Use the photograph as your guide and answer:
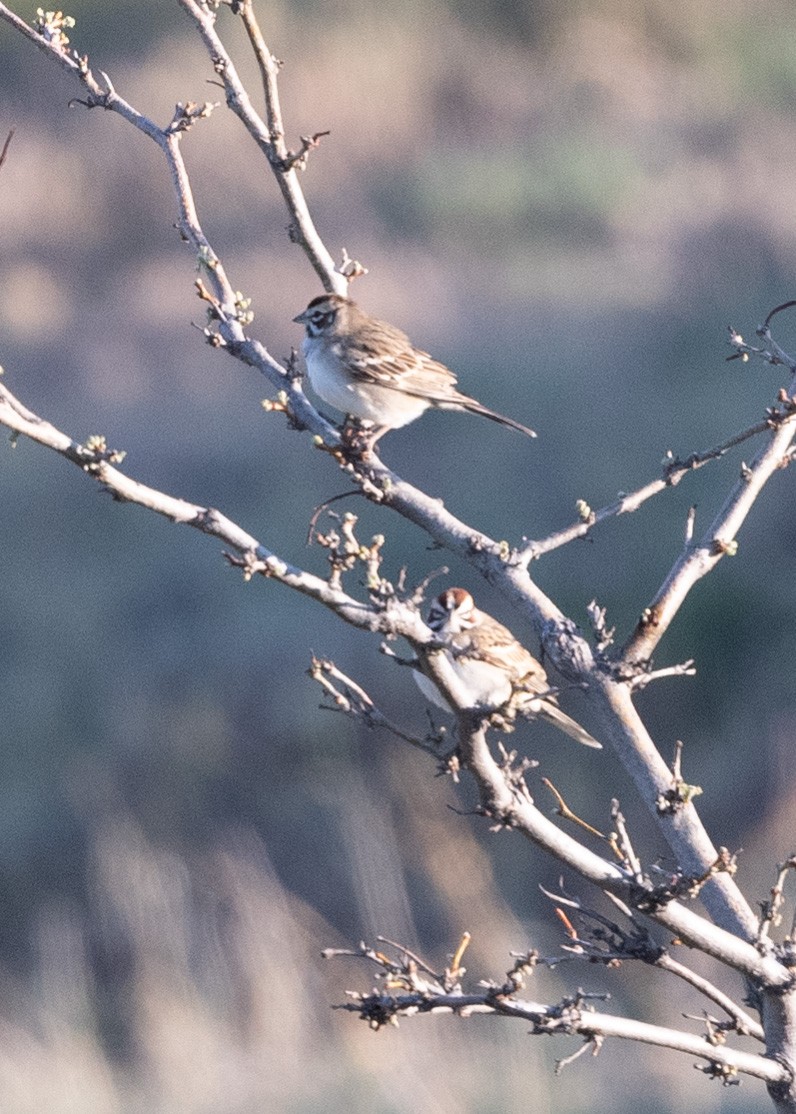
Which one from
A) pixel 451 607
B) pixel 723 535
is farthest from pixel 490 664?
pixel 723 535

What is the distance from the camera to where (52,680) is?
18.5m

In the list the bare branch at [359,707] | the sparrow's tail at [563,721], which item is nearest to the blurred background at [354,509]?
the sparrow's tail at [563,721]

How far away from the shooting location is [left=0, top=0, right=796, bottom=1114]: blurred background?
12.5 m

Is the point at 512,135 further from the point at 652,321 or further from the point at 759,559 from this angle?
the point at 759,559

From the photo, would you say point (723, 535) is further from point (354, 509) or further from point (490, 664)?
point (354, 509)

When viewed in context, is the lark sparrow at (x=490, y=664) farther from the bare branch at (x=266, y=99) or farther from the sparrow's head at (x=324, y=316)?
the bare branch at (x=266, y=99)

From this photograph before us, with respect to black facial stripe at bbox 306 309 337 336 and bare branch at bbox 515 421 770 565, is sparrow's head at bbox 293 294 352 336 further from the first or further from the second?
bare branch at bbox 515 421 770 565

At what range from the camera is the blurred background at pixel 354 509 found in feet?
40.9

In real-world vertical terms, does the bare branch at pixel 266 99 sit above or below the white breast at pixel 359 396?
below

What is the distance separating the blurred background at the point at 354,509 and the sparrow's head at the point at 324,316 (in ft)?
12.4

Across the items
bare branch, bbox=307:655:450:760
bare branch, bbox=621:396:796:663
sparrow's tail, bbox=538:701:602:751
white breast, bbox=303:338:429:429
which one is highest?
white breast, bbox=303:338:429:429

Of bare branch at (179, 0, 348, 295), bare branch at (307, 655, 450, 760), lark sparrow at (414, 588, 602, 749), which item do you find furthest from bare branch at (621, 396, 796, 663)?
lark sparrow at (414, 588, 602, 749)

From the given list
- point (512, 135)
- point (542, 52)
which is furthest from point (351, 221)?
point (542, 52)

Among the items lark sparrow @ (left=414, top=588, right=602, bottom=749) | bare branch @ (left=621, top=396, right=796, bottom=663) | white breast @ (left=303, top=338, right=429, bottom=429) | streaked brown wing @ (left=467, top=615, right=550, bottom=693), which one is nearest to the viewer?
bare branch @ (left=621, top=396, right=796, bottom=663)
